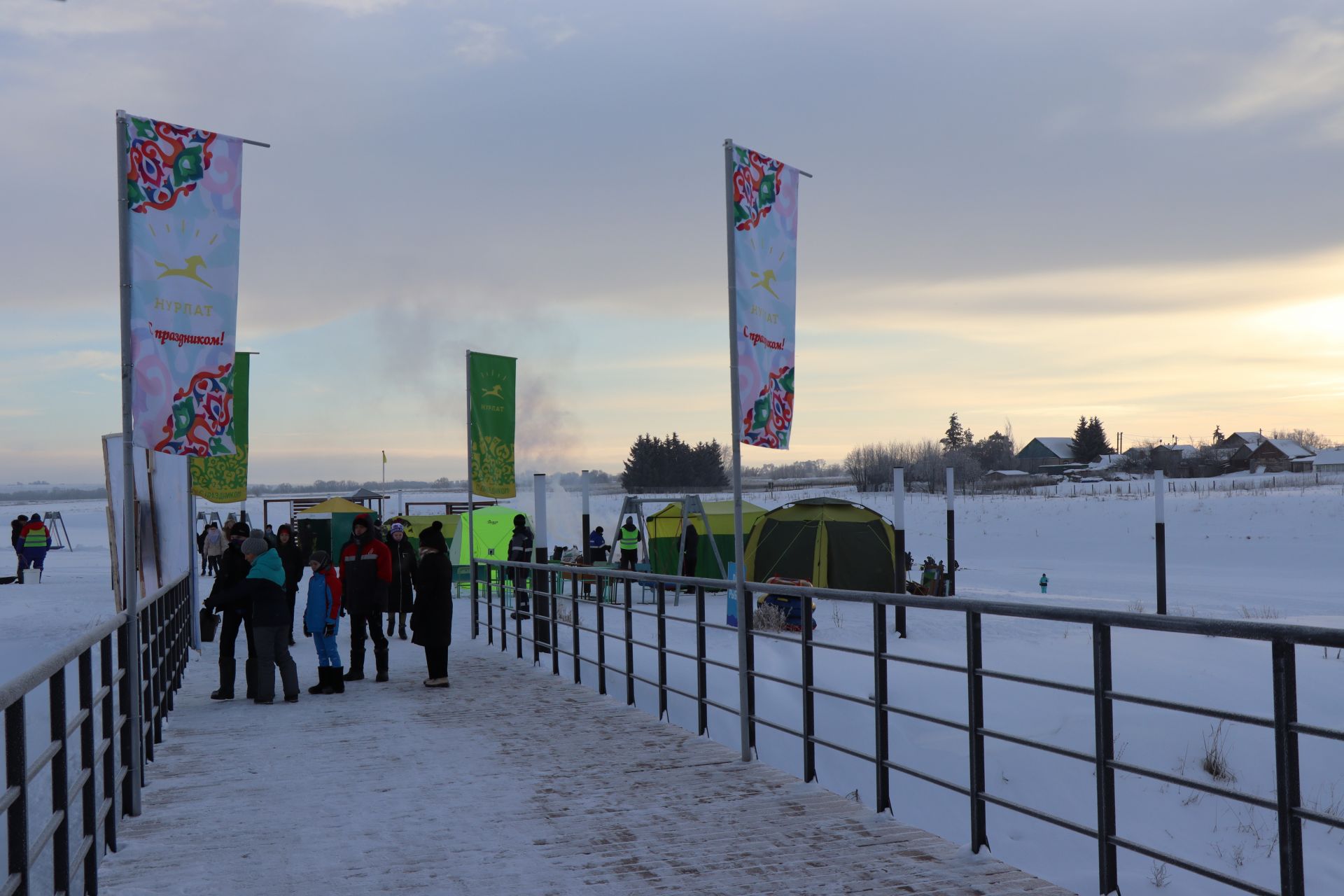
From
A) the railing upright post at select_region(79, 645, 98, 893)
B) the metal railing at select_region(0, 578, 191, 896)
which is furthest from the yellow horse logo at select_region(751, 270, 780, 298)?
the railing upright post at select_region(79, 645, 98, 893)

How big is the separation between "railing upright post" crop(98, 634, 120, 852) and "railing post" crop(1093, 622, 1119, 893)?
436cm

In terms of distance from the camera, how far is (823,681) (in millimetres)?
14641

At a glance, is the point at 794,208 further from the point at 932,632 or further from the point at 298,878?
the point at 932,632

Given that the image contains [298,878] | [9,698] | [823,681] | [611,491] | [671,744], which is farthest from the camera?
[611,491]

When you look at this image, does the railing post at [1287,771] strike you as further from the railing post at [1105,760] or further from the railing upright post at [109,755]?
the railing upright post at [109,755]

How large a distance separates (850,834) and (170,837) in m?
3.37

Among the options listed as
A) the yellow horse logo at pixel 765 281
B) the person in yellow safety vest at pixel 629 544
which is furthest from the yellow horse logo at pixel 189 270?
the person in yellow safety vest at pixel 629 544

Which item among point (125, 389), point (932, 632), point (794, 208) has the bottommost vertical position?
point (932, 632)

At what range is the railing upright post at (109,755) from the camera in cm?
556

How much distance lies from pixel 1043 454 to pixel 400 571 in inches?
4848

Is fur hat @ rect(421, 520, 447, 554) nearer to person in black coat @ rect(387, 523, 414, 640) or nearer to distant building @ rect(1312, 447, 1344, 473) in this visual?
person in black coat @ rect(387, 523, 414, 640)

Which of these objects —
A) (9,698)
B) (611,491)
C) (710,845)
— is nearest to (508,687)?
(710,845)

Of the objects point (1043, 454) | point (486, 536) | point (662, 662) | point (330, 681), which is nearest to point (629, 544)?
point (486, 536)

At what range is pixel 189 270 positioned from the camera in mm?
6781
